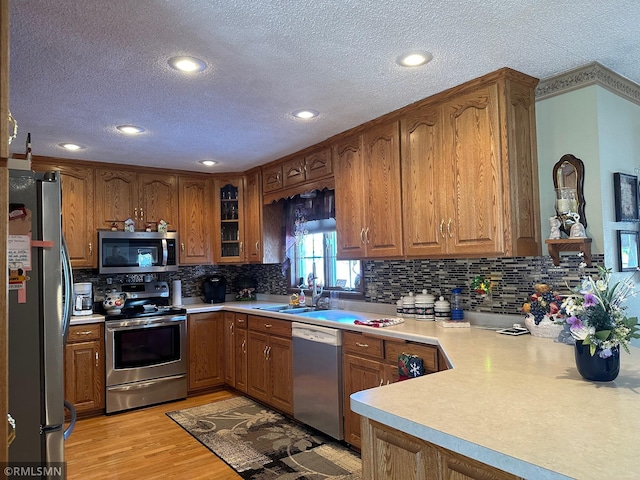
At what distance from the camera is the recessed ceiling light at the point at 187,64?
7.14 feet

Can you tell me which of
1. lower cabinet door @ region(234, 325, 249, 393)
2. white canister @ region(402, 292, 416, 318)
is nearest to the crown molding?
white canister @ region(402, 292, 416, 318)

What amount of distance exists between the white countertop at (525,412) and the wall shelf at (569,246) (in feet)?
1.72

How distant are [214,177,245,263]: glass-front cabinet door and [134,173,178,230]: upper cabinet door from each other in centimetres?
46

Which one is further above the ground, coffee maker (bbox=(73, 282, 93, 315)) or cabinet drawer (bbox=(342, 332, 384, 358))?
coffee maker (bbox=(73, 282, 93, 315))

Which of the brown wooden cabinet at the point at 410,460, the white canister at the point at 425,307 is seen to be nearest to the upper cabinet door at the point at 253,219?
the white canister at the point at 425,307

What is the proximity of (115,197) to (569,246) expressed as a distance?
3.95 meters

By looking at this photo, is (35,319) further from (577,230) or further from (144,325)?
(144,325)

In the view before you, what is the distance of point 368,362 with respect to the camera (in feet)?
9.58

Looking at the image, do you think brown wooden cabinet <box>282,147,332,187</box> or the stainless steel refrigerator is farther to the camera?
brown wooden cabinet <box>282,147,332,187</box>

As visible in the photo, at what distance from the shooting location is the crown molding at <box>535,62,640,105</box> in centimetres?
241

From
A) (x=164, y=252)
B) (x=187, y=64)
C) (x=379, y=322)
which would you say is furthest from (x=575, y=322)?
(x=164, y=252)

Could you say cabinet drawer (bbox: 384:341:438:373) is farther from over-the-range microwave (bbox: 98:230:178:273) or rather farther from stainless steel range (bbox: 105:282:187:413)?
over-the-range microwave (bbox: 98:230:178:273)

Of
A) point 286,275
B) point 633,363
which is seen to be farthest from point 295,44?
point 286,275

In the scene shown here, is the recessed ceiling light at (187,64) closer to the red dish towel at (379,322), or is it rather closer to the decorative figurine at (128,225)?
the red dish towel at (379,322)
